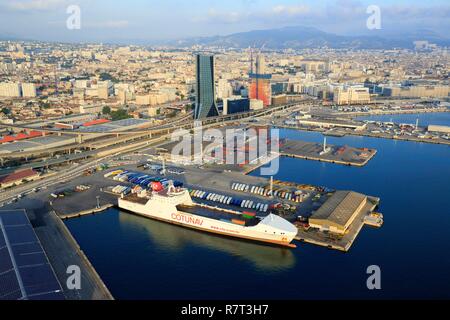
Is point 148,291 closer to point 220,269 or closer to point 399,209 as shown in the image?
point 220,269

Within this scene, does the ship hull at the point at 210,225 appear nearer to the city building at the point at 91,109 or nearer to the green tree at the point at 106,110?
the green tree at the point at 106,110

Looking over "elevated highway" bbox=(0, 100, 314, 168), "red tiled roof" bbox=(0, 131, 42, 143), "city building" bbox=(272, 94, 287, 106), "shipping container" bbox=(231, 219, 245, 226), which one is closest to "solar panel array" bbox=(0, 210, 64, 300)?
"shipping container" bbox=(231, 219, 245, 226)

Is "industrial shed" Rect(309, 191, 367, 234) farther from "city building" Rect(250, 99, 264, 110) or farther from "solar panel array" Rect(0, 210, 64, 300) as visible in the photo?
"city building" Rect(250, 99, 264, 110)

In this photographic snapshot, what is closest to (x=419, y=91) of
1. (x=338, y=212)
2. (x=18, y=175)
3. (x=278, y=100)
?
(x=278, y=100)

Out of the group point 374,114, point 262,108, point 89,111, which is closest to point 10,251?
point 89,111

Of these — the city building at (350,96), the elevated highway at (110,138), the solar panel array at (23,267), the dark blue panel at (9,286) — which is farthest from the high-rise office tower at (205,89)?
the dark blue panel at (9,286)
